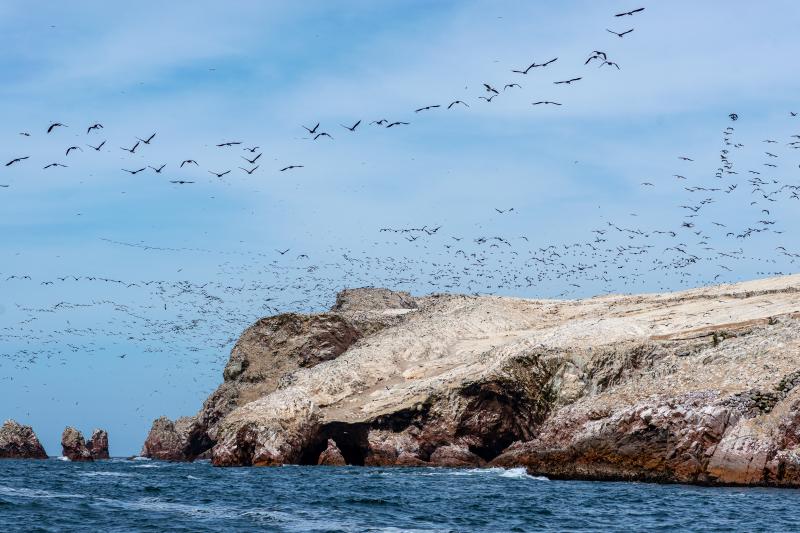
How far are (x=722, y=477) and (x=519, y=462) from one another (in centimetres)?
1522

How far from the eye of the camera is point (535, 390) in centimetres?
6819

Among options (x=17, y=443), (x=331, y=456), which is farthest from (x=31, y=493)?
(x=17, y=443)

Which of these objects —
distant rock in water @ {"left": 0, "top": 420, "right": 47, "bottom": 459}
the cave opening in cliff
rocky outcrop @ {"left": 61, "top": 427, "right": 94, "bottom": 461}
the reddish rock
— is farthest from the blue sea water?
distant rock in water @ {"left": 0, "top": 420, "right": 47, "bottom": 459}

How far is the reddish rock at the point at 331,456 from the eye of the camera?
73.8m

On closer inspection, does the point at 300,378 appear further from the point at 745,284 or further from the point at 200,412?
the point at 745,284

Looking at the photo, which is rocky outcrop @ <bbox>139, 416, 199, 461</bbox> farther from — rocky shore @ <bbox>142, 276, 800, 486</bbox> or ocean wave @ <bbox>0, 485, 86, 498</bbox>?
ocean wave @ <bbox>0, 485, 86, 498</bbox>

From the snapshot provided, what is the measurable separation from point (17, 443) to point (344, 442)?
5136 cm

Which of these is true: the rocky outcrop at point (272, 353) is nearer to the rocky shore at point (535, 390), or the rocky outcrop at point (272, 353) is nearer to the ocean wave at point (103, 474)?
the rocky shore at point (535, 390)

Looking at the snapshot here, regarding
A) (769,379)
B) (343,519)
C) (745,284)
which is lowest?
(343,519)

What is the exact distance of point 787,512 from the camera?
3734 centimetres

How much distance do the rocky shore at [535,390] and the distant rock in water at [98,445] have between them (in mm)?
6234

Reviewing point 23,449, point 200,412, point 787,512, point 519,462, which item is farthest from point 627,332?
point 23,449

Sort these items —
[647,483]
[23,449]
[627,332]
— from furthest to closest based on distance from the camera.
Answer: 1. [23,449]
2. [627,332]
3. [647,483]

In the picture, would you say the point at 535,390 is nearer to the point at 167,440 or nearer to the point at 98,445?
the point at 167,440
